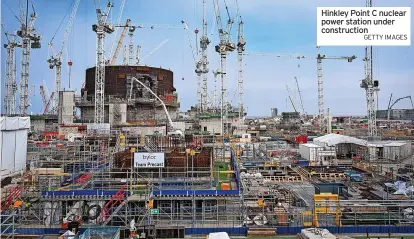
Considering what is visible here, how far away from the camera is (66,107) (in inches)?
2270

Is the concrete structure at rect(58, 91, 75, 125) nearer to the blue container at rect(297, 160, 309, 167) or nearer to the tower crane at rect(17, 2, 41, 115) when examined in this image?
the tower crane at rect(17, 2, 41, 115)

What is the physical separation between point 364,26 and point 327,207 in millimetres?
8549

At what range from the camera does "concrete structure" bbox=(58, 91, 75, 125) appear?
57250mm

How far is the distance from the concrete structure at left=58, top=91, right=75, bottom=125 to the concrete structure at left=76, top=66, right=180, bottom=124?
4.05 feet

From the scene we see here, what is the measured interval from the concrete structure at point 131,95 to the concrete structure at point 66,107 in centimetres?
124

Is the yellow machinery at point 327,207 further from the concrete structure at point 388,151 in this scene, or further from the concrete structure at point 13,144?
the concrete structure at point 388,151

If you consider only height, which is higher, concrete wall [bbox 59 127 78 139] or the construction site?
concrete wall [bbox 59 127 78 139]

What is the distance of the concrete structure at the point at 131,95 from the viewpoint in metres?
56.2

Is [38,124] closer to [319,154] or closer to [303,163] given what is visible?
[303,163]

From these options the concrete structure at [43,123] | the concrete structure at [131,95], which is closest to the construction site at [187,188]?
the concrete structure at [131,95]

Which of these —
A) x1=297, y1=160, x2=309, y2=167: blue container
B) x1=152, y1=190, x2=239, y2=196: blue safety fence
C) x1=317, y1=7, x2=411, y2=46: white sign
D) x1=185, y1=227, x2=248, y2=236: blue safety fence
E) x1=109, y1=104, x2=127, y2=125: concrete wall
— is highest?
x1=317, y1=7, x2=411, y2=46: white sign

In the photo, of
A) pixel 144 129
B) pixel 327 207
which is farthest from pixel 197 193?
pixel 144 129

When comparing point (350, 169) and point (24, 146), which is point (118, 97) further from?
point (350, 169)

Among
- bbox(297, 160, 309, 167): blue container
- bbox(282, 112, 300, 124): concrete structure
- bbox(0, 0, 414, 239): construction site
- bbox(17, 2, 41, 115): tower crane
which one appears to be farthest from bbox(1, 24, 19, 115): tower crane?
bbox(282, 112, 300, 124): concrete structure
